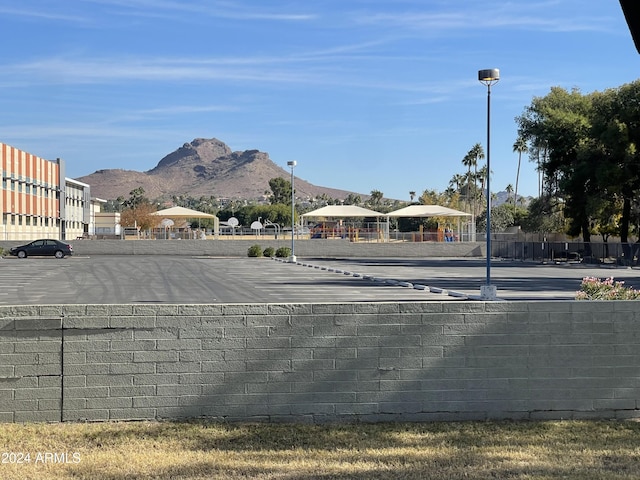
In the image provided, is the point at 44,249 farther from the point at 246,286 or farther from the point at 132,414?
the point at 132,414

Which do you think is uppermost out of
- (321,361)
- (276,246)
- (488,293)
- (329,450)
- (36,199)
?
(36,199)

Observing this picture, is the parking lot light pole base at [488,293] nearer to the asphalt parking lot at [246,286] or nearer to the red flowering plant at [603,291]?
the asphalt parking lot at [246,286]

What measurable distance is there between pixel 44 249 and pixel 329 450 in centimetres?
5391

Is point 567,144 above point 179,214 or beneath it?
above

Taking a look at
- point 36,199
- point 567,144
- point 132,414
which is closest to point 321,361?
point 132,414

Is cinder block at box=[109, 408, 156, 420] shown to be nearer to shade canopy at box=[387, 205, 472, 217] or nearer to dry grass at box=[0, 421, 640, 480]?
dry grass at box=[0, 421, 640, 480]

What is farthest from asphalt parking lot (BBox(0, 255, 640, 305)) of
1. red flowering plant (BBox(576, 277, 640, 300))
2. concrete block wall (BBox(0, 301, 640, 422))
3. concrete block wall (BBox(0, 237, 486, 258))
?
concrete block wall (BBox(0, 237, 486, 258))

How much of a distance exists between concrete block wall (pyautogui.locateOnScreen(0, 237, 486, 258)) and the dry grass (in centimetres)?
5654

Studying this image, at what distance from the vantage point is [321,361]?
816 cm

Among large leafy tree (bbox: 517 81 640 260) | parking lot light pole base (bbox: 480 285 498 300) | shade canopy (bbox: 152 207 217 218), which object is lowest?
parking lot light pole base (bbox: 480 285 498 300)

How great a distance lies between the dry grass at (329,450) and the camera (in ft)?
20.9

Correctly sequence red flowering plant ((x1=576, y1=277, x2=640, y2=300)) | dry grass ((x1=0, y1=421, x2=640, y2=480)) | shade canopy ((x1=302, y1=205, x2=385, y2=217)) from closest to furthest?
dry grass ((x1=0, y1=421, x2=640, y2=480)) → red flowering plant ((x1=576, y1=277, x2=640, y2=300)) → shade canopy ((x1=302, y1=205, x2=385, y2=217))

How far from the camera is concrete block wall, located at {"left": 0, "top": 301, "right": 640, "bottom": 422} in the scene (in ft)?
25.7

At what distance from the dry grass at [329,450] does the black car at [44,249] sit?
52.4 m
